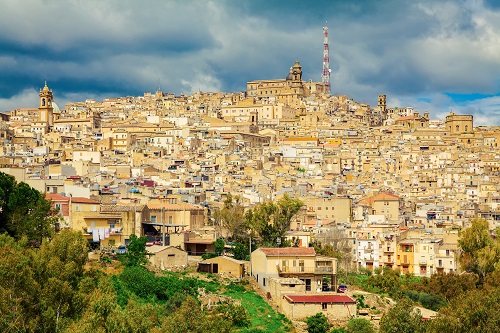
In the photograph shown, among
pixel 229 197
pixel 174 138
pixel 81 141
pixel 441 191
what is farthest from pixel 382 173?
pixel 229 197

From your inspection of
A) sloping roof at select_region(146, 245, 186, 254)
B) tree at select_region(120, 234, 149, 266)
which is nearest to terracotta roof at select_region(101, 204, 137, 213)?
sloping roof at select_region(146, 245, 186, 254)

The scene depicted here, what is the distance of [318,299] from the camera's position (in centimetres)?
3538

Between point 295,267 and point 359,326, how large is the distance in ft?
20.3

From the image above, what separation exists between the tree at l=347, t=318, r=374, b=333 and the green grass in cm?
221

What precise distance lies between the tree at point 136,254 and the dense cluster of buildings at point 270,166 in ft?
7.05

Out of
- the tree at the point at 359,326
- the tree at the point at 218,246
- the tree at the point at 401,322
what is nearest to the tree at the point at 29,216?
the tree at the point at 218,246

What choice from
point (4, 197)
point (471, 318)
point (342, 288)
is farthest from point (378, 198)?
point (471, 318)

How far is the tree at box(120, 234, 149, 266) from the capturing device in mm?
36750

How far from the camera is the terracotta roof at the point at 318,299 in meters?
35.2

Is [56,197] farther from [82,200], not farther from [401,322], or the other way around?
[401,322]

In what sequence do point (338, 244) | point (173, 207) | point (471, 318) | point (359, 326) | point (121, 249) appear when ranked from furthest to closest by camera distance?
point (338, 244) < point (173, 207) < point (121, 249) < point (359, 326) < point (471, 318)

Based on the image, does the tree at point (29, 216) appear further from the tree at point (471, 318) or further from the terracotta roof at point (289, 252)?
the tree at point (471, 318)

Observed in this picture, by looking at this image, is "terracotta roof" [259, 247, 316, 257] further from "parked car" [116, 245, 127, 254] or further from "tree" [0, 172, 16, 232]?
"tree" [0, 172, 16, 232]

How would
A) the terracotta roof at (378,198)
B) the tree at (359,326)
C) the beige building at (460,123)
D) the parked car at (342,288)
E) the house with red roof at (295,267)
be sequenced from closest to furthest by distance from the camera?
the tree at (359,326) < the house with red roof at (295,267) < the parked car at (342,288) < the terracotta roof at (378,198) < the beige building at (460,123)
